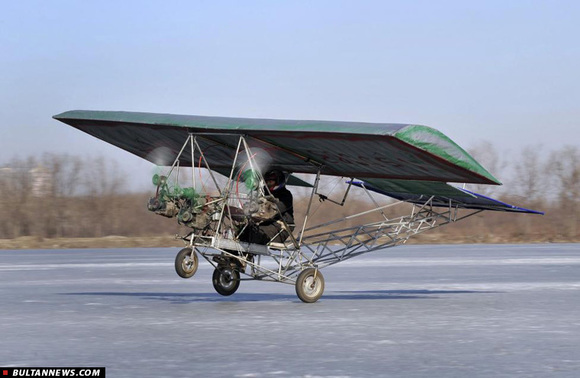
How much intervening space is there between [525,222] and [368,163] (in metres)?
56.0

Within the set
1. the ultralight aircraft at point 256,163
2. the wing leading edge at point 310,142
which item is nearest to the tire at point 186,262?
the ultralight aircraft at point 256,163

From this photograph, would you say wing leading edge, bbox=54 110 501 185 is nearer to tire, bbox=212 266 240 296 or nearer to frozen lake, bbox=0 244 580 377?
tire, bbox=212 266 240 296

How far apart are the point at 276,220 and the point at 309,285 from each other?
1.23 m

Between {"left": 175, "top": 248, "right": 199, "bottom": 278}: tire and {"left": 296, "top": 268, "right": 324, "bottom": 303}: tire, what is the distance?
1.70 metres

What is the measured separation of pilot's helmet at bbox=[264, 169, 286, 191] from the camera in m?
14.7

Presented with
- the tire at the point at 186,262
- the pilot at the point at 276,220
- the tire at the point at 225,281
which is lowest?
the tire at the point at 225,281

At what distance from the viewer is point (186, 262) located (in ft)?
48.0

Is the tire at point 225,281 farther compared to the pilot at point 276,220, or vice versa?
the tire at point 225,281

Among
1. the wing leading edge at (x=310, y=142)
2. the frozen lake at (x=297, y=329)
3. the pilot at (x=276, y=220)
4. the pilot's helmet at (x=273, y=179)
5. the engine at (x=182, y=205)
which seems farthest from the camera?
the pilot's helmet at (x=273, y=179)

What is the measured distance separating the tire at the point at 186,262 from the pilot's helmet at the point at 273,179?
5.40 feet

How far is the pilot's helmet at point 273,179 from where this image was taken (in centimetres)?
1470

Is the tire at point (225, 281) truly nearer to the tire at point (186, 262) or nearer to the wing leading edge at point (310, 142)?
the tire at point (186, 262)

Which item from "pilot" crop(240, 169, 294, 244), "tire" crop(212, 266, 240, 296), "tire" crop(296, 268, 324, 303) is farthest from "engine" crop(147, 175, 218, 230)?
"tire" crop(212, 266, 240, 296)

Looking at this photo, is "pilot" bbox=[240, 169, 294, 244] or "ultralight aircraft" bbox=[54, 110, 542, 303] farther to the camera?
"pilot" bbox=[240, 169, 294, 244]
